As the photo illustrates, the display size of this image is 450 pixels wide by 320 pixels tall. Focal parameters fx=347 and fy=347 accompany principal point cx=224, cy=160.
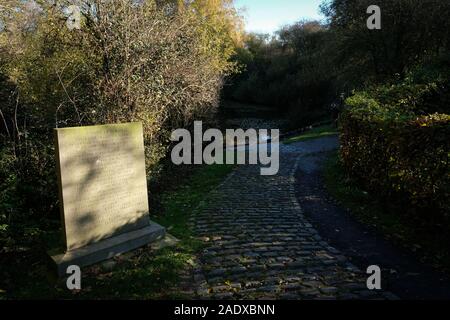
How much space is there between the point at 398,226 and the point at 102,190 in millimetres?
5502

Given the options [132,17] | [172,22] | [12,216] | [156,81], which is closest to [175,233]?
[12,216]

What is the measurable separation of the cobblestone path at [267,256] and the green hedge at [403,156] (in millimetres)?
1932

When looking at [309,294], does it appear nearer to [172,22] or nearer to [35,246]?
[35,246]

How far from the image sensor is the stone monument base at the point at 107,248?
5258 mm

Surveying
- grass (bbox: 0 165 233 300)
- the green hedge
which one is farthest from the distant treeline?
grass (bbox: 0 165 233 300)

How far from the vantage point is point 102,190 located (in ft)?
19.3

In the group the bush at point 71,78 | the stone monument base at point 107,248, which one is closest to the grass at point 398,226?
the stone monument base at point 107,248

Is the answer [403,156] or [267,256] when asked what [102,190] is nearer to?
[267,256]

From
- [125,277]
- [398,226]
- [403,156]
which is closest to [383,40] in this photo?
[403,156]

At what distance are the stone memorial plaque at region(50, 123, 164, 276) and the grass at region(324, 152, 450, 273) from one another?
4278 millimetres

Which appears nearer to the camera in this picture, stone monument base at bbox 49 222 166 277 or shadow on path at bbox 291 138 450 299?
A: shadow on path at bbox 291 138 450 299

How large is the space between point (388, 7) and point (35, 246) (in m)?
16.3

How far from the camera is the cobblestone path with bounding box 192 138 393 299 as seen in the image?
4.52 metres

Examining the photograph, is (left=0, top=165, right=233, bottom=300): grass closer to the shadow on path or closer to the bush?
the bush
